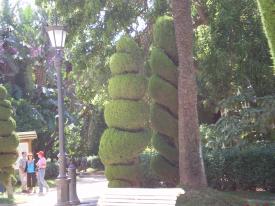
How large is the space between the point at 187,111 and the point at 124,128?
1.96 meters

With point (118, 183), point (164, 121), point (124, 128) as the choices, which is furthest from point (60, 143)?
point (164, 121)

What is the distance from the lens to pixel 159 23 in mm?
14867

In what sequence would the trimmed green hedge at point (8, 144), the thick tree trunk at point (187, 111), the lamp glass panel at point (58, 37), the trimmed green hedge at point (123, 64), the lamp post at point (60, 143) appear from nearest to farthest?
the thick tree trunk at point (187, 111) → the lamp post at point (60, 143) → the lamp glass panel at point (58, 37) → the trimmed green hedge at point (123, 64) → the trimmed green hedge at point (8, 144)

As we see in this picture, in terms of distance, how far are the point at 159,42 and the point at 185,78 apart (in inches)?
115

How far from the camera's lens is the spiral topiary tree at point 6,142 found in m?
17.7

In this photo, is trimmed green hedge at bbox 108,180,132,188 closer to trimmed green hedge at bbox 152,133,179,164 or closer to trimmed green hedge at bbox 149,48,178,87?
trimmed green hedge at bbox 152,133,179,164

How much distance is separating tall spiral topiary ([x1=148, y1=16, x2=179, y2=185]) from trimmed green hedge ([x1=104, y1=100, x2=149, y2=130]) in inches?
40.3

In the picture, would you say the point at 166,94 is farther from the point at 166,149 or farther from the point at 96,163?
the point at 96,163

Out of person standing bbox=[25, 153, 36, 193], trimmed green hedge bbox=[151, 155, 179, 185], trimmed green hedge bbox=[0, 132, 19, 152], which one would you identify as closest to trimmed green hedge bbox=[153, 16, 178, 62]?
trimmed green hedge bbox=[151, 155, 179, 185]

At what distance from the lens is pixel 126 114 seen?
42.8ft

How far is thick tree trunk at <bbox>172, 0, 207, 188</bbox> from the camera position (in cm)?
1197

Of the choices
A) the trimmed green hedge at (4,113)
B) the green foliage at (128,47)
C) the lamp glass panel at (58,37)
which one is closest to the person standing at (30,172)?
the trimmed green hedge at (4,113)

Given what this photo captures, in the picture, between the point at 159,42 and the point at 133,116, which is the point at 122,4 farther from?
the point at 133,116

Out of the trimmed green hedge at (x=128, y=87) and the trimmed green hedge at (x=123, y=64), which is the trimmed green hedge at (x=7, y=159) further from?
the trimmed green hedge at (x=123, y=64)
